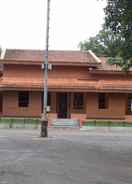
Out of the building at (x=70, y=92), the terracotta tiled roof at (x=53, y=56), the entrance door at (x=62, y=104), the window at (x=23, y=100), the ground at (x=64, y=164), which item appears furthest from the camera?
the entrance door at (x=62, y=104)

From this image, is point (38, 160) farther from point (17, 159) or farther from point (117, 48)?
point (117, 48)

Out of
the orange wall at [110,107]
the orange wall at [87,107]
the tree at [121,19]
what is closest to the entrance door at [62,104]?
the orange wall at [87,107]

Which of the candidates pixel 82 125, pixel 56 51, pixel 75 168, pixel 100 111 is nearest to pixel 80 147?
pixel 75 168

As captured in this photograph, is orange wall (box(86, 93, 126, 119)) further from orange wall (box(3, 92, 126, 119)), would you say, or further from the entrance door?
the entrance door

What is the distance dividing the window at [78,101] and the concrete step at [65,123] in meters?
3.63

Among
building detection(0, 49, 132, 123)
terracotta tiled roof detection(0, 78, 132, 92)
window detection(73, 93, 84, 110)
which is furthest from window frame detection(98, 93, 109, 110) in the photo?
terracotta tiled roof detection(0, 78, 132, 92)

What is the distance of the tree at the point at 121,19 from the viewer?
18.1 meters

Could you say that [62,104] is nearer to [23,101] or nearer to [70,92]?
[70,92]

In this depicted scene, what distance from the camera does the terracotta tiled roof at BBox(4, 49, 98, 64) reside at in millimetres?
47344

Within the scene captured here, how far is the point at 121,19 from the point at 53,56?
3153 centimetres

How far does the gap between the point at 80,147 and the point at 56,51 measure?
2851cm

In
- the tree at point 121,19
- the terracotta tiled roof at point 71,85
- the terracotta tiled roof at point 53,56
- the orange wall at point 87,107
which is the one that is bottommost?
the orange wall at point 87,107

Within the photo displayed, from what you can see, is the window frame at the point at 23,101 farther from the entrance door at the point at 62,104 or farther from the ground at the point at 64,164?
the ground at the point at 64,164

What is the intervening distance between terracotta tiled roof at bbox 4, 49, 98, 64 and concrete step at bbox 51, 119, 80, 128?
5497 mm
